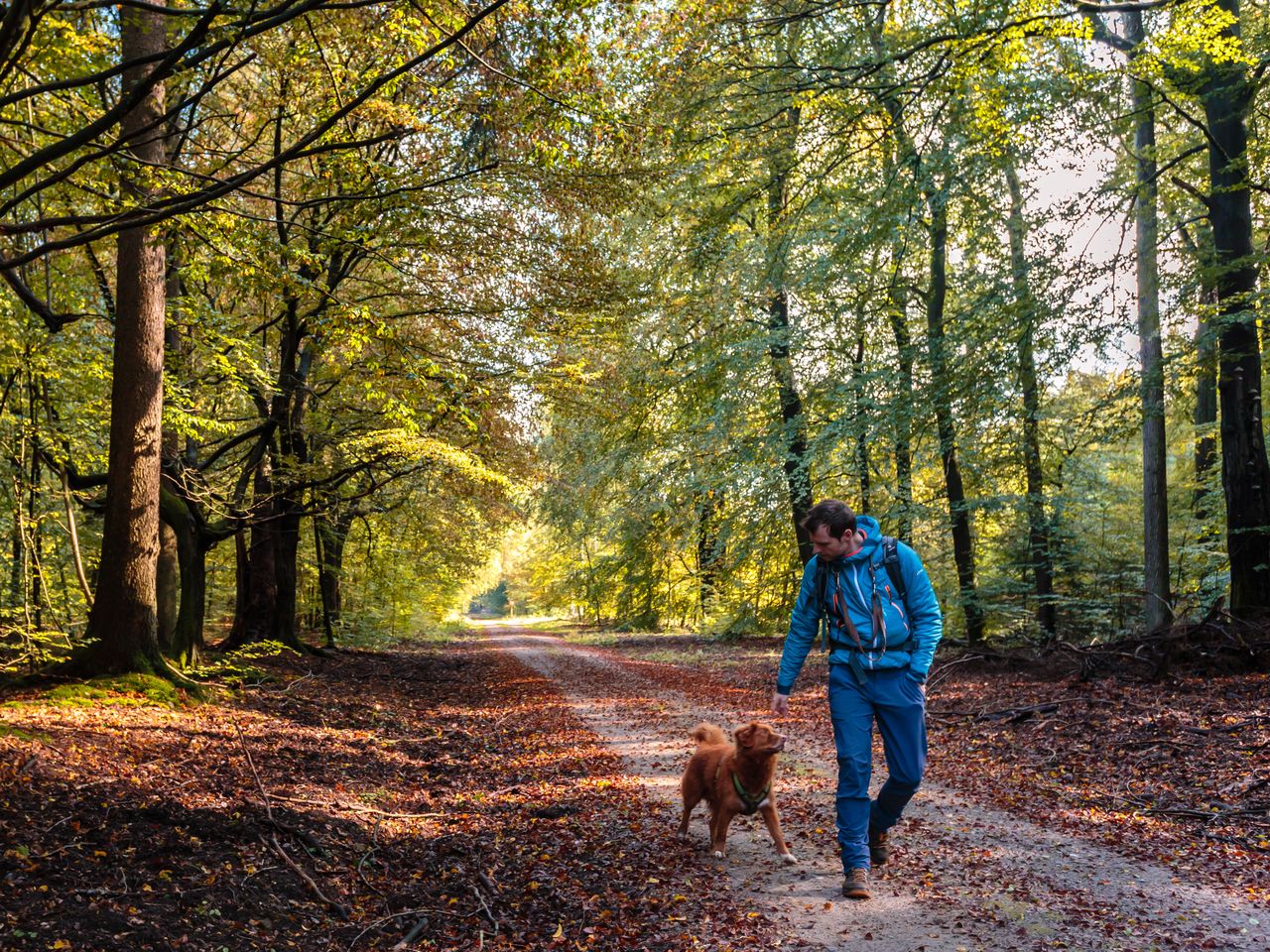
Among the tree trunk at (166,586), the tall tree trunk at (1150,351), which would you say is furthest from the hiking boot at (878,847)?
the tree trunk at (166,586)

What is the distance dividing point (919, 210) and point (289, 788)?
10394 millimetres

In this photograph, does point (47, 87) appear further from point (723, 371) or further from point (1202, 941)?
point (723, 371)

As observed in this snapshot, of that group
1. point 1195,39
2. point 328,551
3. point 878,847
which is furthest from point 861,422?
point 328,551

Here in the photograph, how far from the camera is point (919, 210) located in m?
11.2

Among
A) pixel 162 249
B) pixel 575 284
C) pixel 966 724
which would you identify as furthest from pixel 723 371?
pixel 162 249

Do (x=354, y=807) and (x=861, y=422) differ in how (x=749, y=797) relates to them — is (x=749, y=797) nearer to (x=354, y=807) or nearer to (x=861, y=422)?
(x=354, y=807)

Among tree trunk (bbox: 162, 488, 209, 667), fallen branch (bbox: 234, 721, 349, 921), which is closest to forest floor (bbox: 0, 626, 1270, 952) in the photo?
fallen branch (bbox: 234, 721, 349, 921)

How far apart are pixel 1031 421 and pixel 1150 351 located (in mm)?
2025

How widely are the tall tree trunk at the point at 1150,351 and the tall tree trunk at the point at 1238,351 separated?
2.63 feet

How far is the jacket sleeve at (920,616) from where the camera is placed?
4.30 meters

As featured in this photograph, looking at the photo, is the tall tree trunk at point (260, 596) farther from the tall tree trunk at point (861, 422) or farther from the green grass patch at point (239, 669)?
the tall tree trunk at point (861, 422)

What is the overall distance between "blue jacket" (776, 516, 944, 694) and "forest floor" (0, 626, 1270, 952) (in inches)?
50.6

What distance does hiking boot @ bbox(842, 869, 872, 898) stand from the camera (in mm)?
4250

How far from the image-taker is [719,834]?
5.02 m
